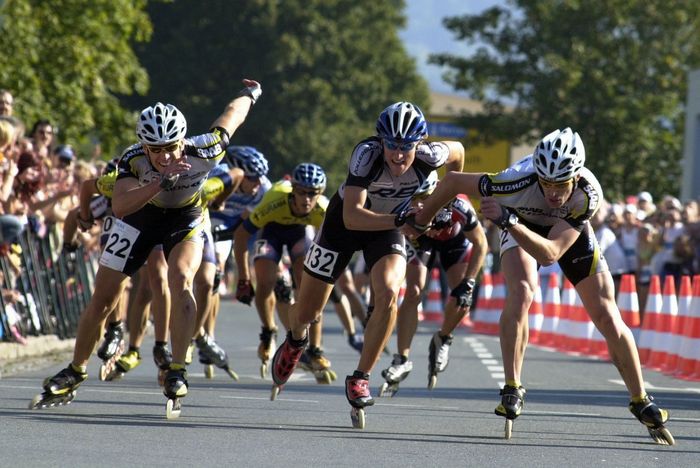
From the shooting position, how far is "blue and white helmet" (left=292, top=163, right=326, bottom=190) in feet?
49.8

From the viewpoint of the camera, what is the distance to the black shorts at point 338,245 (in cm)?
1151

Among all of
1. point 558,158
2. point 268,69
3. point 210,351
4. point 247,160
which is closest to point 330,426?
point 558,158

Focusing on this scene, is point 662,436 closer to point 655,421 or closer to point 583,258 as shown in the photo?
point 655,421

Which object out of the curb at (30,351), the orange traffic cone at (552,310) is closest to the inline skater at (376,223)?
the curb at (30,351)

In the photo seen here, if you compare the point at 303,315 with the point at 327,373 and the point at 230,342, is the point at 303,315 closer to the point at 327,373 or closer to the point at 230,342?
the point at 327,373

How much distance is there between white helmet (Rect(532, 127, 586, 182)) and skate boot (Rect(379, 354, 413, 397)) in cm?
339

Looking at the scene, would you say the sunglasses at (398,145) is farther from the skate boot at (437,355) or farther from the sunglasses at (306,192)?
the sunglasses at (306,192)

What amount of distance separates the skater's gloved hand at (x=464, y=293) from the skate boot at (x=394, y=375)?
721 millimetres

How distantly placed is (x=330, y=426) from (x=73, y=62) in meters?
21.1

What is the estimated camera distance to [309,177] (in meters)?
15.2

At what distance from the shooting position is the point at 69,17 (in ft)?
104

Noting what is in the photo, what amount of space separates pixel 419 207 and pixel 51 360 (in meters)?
6.75

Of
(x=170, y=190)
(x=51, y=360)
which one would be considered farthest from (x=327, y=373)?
(x=170, y=190)

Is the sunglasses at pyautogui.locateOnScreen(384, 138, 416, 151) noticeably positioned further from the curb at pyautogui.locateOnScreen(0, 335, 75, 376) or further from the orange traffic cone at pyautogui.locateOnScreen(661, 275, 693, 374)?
the orange traffic cone at pyautogui.locateOnScreen(661, 275, 693, 374)
